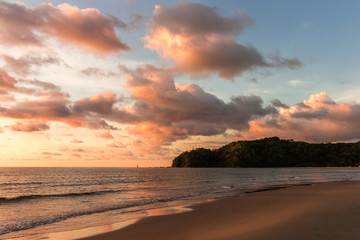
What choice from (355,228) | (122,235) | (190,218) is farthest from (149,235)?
(355,228)

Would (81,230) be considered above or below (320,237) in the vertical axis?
below

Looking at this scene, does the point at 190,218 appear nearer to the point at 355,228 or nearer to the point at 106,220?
the point at 106,220

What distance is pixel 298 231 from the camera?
35.7ft

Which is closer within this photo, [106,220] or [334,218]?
[334,218]

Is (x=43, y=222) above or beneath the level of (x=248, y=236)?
beneath

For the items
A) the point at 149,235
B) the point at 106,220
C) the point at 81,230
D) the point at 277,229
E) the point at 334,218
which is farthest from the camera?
the point at 106,220

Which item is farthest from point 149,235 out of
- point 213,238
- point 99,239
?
point 213,238

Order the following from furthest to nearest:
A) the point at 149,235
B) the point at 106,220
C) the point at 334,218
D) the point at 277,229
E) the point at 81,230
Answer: the point at 106,220
the point at 81,230
the point at 334,218
the point at 149,235
the point at 277,229

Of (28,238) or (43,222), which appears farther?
(43,222)

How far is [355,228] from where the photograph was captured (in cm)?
1071

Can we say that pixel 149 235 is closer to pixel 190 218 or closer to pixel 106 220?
pixel 190 218

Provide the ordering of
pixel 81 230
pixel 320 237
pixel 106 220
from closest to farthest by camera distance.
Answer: pixel 320 237, pixel 81 230, pixel 106 220

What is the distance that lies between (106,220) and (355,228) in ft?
47.0

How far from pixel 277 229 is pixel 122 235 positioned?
7326mm
